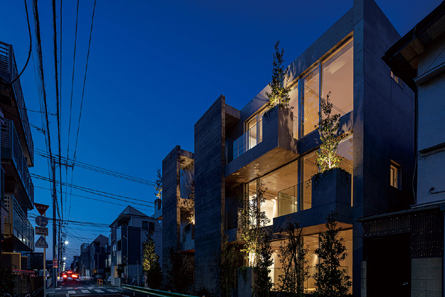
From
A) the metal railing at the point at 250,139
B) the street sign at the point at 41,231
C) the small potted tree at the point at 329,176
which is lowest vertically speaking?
the street sign at the point at 41,231

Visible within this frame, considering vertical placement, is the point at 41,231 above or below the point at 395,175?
below

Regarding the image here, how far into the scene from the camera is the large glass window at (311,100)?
567 inches

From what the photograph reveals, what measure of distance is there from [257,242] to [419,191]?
742 centimetres

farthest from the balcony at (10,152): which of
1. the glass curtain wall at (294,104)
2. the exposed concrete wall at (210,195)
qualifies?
the glass curtain wall at (294,104)

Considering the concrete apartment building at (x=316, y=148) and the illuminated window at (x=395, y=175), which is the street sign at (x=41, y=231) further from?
the illuminated window at (x=395, y=175)

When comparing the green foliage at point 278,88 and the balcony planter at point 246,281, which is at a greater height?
the green foliage at point 278,88

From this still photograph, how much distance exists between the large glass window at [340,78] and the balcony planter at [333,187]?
12.1 ft

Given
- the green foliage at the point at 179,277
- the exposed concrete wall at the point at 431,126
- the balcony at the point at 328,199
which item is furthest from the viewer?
the green foliage at the point at 179,277

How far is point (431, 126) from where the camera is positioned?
852 centimetres

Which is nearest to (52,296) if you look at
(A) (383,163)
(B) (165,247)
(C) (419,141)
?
(B) (165,247)

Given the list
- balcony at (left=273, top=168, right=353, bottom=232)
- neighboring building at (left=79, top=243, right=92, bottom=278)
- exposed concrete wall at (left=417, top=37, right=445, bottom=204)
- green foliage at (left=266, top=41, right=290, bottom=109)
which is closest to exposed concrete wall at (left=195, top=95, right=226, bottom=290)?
green foliage at (left=266, top=41, right=290, bottom=109)

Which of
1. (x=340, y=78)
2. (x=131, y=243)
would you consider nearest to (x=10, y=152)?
(x=340, y=78)

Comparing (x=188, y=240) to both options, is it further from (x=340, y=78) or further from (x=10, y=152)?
(x=340, y=78)

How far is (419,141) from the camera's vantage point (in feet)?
29.0
